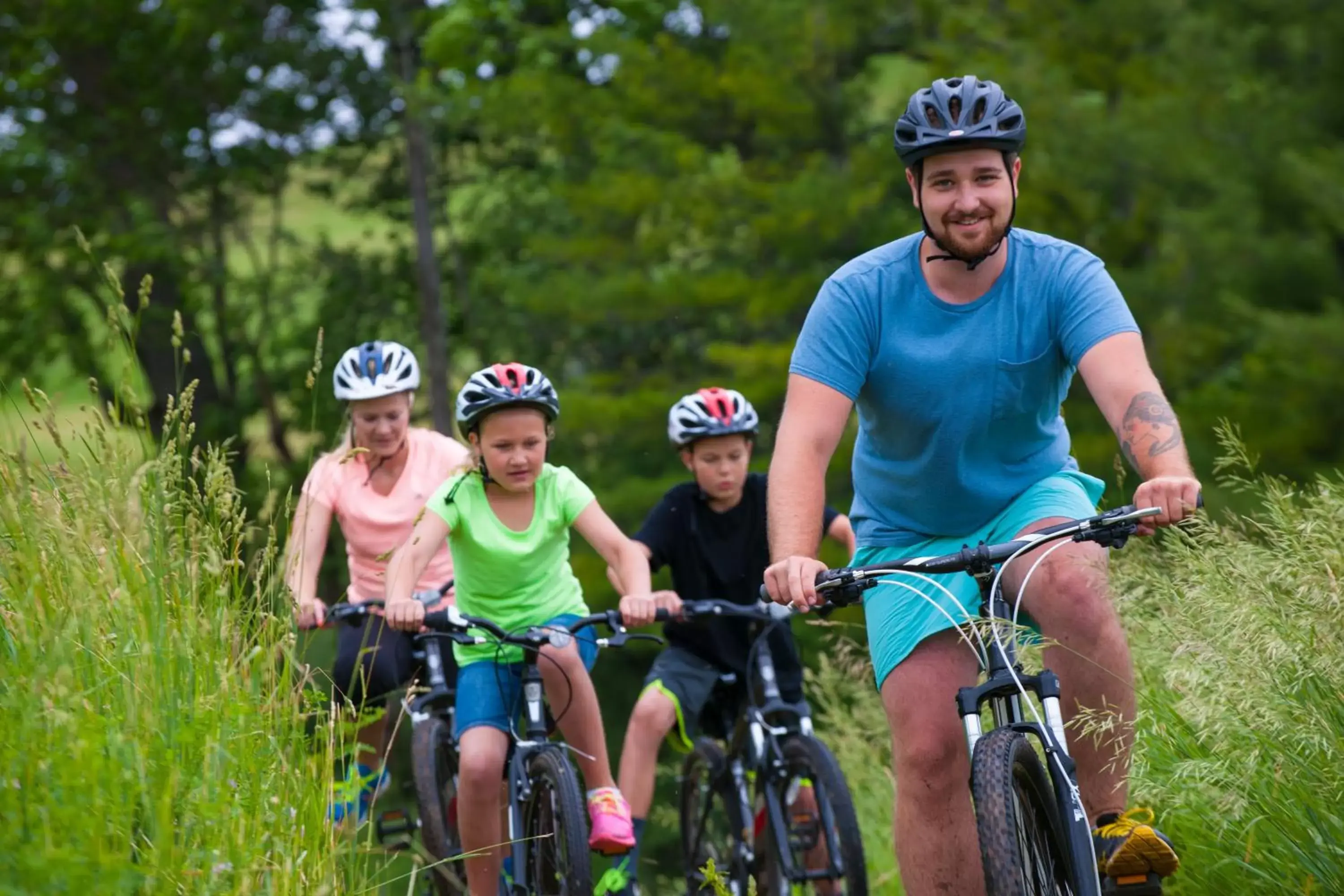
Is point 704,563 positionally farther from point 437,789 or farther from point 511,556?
point 437,789

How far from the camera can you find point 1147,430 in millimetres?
4254

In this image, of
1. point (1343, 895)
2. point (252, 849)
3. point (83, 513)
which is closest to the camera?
point (252, 849)

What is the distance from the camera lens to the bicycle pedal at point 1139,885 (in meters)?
4.10

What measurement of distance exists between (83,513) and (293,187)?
23.4m

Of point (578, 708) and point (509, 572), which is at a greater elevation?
point (509, 572)

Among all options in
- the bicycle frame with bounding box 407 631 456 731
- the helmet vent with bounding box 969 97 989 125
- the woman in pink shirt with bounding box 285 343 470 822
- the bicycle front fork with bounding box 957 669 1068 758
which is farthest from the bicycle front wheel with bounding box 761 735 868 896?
the helmet vent with bounding box 969 97 989 125

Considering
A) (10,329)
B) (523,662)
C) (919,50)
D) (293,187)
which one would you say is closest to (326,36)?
(293,187)

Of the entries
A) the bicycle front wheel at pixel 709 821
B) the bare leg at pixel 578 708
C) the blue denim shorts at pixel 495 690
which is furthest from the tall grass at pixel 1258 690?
the bicycle front wheel at pixel 709 821

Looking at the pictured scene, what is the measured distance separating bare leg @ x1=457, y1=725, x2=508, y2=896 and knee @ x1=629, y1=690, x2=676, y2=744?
1158 mm

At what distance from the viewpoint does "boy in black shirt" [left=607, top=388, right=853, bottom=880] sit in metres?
7.58

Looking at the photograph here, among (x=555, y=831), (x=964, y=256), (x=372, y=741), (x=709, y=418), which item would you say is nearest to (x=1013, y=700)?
(x=964, y=256)

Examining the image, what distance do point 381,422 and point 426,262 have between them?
53.6 feet

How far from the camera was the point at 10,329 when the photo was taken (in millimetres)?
24547

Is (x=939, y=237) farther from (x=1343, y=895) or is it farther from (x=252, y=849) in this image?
(x=252, y=849)
